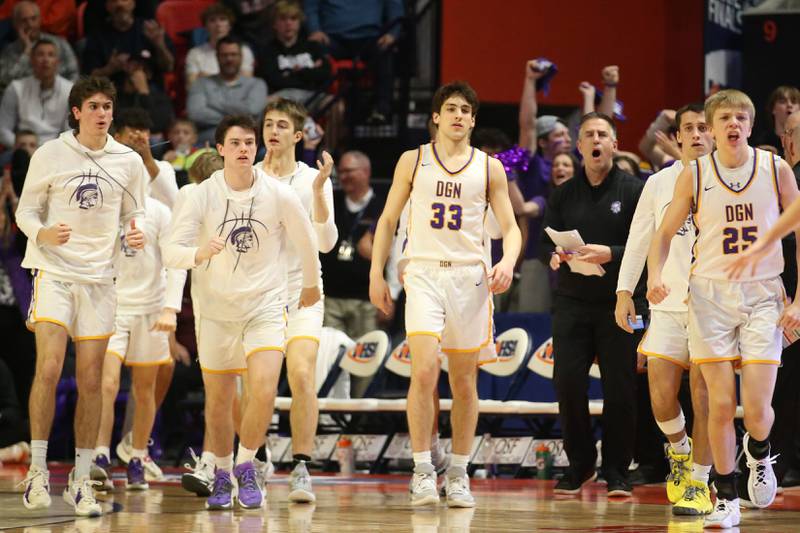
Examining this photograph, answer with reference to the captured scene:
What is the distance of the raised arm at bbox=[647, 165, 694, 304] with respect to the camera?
668 centimetres

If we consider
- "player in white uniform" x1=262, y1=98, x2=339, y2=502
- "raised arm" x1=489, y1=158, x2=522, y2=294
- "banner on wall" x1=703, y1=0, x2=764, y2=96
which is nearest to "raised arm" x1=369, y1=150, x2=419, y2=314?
"player in white uniform" x1=262, y1=98, x2=339, y2=502

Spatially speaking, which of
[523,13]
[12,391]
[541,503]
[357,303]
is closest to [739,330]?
[541,503]

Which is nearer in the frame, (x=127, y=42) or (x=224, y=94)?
(x=224, y=94)

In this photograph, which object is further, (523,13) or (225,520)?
(523,13)

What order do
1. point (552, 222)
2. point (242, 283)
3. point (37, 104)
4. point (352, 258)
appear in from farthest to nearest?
point (37, 104) < point (352, 258) < point (552, 222) < point (242, 283)

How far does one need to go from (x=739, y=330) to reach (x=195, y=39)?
10.5m

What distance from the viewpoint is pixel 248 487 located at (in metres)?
7.47

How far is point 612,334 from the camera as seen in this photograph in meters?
8.58

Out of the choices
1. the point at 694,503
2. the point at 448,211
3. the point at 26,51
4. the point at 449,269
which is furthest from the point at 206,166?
the point at 26,51

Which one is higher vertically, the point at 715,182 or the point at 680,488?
the point at 715,182

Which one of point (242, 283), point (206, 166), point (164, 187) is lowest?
point (242, 283)

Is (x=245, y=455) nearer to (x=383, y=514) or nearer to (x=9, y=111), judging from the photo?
(x=383, y=514)

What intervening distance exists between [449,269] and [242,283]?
118 centimetres

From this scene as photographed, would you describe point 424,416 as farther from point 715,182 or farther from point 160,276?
point 160,276
